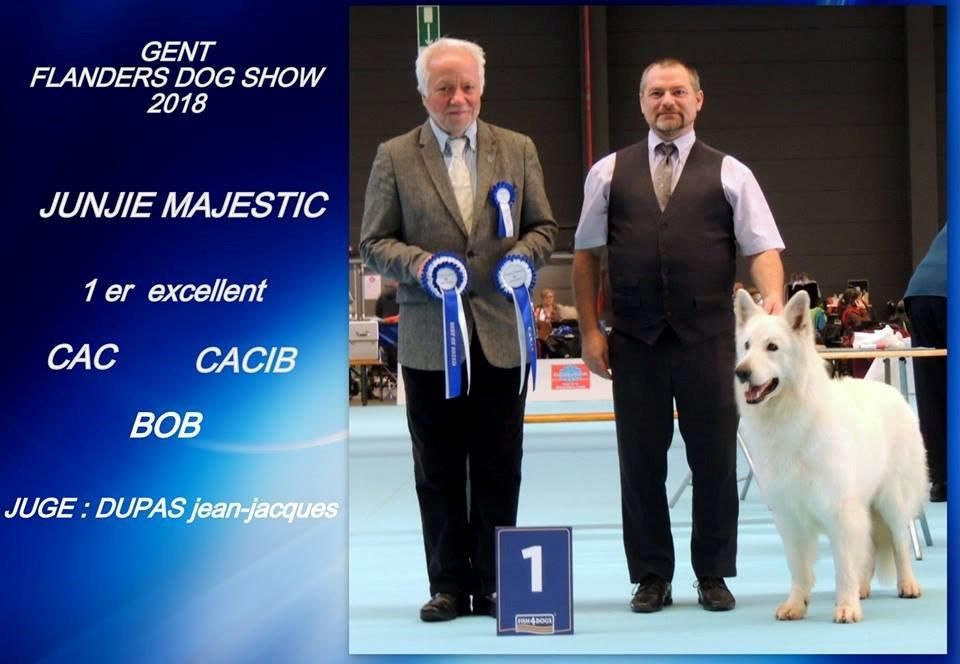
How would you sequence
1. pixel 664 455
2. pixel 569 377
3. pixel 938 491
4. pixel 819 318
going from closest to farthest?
pixel 819 318
pixel 664 455
pixel 938 491
pixel 569 377

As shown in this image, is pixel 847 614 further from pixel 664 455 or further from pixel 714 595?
pixel 664 455

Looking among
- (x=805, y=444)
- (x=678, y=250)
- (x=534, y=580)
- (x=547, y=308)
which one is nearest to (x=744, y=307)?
(x=678, y=250)

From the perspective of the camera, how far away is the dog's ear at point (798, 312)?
3.04 meters

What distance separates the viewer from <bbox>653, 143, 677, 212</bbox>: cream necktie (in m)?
3.27

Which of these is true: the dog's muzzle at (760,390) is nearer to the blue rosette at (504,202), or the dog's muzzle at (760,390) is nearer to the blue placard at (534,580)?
the blue placard at (534,580)

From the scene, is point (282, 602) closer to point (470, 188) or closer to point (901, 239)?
point (470, 188)

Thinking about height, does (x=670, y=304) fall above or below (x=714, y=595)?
above

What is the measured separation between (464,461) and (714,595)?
0.81m

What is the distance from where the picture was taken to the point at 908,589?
347 centimetres

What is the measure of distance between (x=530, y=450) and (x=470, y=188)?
4.48 metres

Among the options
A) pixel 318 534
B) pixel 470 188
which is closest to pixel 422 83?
pixel 470 188

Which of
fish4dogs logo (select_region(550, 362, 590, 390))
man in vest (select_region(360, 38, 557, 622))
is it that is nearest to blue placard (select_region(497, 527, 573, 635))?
man in vest (select_region(360, 38, 557, 622))

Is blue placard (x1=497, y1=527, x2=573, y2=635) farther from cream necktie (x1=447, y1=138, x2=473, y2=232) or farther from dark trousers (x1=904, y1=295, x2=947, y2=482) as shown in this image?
dark trousers (x1=904, y1=295, x2=947, y2=482)

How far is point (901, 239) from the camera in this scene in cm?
363
